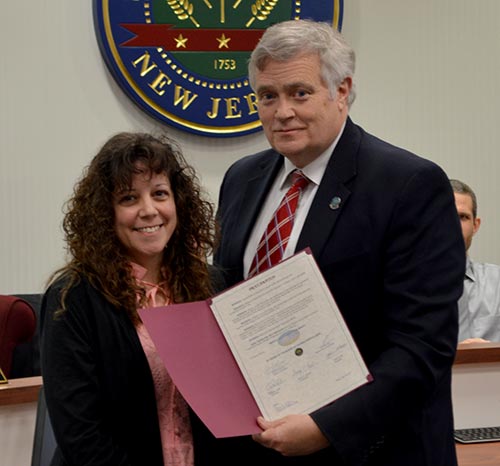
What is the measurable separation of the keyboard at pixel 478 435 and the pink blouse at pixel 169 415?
1084 millimetres

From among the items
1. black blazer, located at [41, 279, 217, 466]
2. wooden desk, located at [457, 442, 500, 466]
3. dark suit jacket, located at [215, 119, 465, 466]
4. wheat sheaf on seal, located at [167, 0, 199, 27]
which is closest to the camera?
black blazer, located at [41, 279, 217, 466]

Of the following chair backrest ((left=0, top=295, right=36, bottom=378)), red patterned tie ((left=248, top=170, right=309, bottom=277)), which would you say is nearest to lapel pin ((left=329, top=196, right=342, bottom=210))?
red patterned tie ((left=248, top=170, right=309, bottom=277))

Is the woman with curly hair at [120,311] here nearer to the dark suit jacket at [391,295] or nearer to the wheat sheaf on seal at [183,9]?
the dark suit jacket at [391,295]

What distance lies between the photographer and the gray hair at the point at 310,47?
215cm

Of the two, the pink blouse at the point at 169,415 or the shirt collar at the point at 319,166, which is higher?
the shirt collar at the point at 319,166

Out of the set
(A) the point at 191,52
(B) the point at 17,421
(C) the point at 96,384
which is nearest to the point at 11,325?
(B) the point at 17,421

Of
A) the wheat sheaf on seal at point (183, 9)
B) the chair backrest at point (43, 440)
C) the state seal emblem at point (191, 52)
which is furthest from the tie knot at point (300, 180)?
the wheat sheaf on seal at point (183, 9)

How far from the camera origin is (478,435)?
2836 millimetres

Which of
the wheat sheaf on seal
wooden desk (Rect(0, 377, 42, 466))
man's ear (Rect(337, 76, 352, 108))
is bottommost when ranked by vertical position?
wooden desk (Rect(0, 377, 42, 466))

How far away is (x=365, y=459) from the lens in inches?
81.8

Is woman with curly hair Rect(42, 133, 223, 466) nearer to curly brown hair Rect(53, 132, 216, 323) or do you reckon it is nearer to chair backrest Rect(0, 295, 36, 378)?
curly brown hair Rect(53, 132, 216, 323)

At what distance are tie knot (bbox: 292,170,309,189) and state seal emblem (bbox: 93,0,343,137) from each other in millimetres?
2178

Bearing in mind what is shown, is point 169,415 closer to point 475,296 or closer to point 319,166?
point 319,166

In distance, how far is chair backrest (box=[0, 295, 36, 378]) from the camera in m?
3.76
